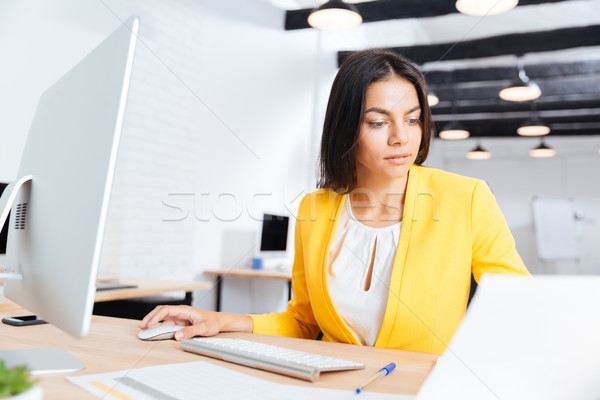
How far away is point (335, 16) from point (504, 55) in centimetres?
294

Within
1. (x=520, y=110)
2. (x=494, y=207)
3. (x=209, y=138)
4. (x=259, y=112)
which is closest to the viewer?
(x=494, y=207)

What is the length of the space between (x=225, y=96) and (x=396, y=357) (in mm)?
3347

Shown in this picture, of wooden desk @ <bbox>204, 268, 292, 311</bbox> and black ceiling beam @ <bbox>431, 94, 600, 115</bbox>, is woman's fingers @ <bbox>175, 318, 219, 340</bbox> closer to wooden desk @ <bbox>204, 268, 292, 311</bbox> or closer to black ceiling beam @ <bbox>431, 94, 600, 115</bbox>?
wooden desk @ <bbox>204, 268, 292, 311</bbox>

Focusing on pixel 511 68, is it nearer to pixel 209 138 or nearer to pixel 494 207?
pixel 209 138

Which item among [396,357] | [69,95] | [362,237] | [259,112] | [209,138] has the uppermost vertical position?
[259,112]

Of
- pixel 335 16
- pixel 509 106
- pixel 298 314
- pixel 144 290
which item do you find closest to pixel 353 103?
pixel 298 314

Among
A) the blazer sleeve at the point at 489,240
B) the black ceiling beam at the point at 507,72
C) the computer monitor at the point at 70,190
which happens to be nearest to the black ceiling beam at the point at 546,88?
the black ceiling beam at the point at 507,72

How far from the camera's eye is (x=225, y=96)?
3.93m

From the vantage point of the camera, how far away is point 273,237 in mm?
4145

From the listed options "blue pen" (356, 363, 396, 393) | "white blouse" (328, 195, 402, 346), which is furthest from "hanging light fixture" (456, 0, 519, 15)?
"blue pen" (356, 363, 396, 393)

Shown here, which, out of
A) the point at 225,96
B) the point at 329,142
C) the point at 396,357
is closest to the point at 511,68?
the point at 225,96

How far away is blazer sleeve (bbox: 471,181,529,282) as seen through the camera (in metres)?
1.10

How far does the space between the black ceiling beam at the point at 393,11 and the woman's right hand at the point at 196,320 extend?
406 centimetres

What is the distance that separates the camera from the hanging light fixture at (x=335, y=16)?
3334mm
